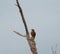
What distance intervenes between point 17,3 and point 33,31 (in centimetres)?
392

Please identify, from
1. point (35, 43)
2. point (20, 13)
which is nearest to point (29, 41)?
point (35, 43)

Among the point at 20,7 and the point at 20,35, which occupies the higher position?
the point at 20,7

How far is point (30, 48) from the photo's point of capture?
30906 mm

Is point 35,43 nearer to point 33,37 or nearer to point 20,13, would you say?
point 33,37

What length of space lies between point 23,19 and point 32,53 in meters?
3.53

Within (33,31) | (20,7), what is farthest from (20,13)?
(33,31)

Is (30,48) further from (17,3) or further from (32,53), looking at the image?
(17,3)

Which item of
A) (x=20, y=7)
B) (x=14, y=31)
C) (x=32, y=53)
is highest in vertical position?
(x=20, y=7)

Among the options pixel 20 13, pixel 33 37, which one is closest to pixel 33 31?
pixel 33 37

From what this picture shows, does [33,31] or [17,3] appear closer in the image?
[17,3]

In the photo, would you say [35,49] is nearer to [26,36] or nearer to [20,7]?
[26,36]

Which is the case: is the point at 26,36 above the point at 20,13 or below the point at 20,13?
below

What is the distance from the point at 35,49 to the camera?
3084 cm

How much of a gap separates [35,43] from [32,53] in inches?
41.3
